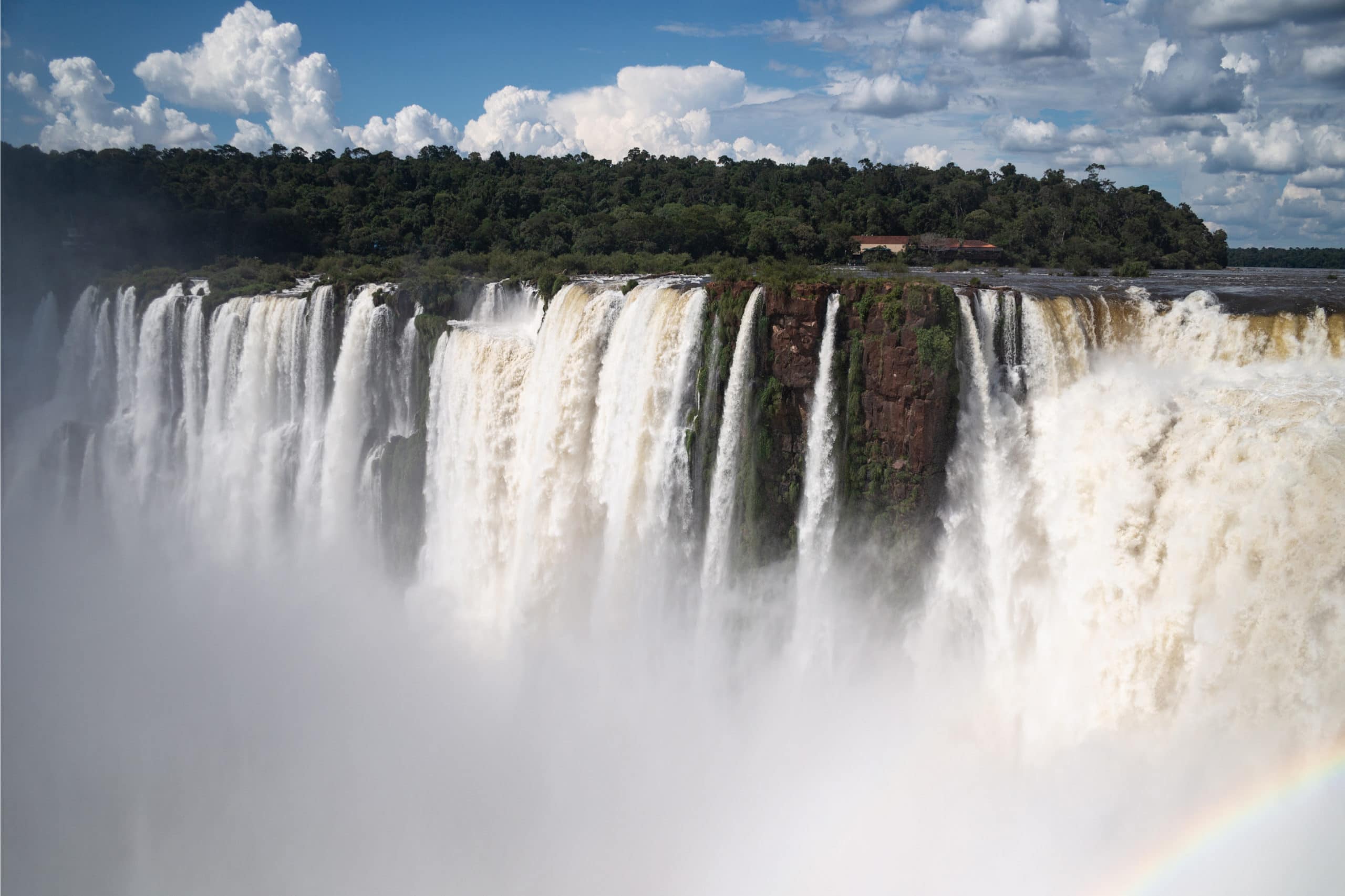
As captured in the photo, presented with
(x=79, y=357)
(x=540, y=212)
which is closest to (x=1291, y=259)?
(x=540, y=212)

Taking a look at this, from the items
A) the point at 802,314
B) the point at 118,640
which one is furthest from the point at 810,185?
the point at 118,640

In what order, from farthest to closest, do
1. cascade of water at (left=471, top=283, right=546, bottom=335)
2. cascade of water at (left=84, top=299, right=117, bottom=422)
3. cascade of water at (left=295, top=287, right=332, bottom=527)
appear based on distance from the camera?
cascade of water at (left=84, top=299, right=117, bottom=422), cascade of water at (left=295, top=287, right=332, bottom=527), cascade of water at (left=471, top=283, right=546, bottom=335)

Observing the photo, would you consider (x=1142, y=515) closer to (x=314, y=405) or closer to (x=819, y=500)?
(x=819, y=500)

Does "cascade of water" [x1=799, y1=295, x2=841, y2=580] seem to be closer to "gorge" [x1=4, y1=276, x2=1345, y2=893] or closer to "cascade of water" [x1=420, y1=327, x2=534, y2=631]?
"gorge" [x1=4, y1=276, x2=1345, y2=893]

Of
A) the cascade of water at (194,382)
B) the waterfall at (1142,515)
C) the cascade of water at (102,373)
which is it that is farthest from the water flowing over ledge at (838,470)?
the cascade of water at (102,373)

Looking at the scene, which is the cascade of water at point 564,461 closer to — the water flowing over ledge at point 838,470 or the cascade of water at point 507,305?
the water flowing over ledge at point 838,470

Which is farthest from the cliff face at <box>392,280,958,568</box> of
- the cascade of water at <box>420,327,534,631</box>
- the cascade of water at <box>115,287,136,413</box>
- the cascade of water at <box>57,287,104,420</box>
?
the cascade of water at <box>57,287,104,420</box>
